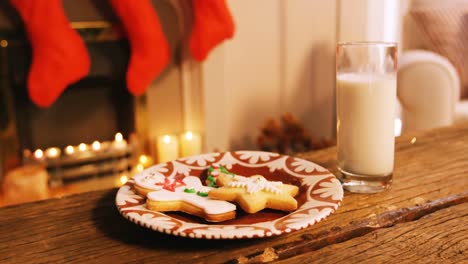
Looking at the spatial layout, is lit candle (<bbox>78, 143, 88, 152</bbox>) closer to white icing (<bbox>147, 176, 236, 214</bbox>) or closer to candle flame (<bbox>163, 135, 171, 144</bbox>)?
candle flame (<bbox>163, 135, 171, 144</bbox>)

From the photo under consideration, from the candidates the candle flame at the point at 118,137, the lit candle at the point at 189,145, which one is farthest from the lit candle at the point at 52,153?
the lit candle at the point at 189,145

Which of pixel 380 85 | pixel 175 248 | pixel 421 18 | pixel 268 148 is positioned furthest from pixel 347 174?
pixel 421 18

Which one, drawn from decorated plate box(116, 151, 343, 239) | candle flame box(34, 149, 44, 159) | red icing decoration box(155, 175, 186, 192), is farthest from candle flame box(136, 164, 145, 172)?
red icing decoration box(155, 175, 186, 192)

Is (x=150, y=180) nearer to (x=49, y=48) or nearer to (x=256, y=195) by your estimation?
(x=256, y=195)

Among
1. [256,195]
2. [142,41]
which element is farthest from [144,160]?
[256,195]

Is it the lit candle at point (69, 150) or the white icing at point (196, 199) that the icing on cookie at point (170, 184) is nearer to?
the white icing at point (196, 199)

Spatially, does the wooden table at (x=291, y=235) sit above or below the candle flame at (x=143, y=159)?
above
